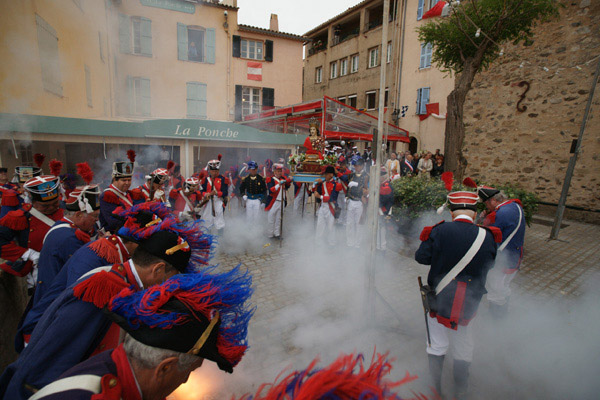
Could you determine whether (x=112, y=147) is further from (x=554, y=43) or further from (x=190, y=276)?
(x=554, y=43)

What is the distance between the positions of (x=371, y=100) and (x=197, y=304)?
24.4 meters

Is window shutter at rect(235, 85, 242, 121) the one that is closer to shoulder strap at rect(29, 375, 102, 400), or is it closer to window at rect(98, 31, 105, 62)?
window at rect(98, 31, 105, 62)

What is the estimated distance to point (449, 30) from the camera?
890cm

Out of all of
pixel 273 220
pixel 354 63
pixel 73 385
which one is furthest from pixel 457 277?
pixel 354 63

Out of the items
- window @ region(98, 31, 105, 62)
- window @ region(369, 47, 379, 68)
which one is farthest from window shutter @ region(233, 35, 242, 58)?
window @ region(369, 47, 379, 68)

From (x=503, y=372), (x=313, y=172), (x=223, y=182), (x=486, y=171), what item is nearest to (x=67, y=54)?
(x=223, y=182)

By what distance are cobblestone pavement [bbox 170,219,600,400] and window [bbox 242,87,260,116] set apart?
50.1 feet

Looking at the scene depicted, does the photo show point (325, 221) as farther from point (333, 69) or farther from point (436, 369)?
point (333, 69)

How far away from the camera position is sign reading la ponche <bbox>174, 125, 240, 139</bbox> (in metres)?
10.1

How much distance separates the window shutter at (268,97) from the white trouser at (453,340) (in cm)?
1939

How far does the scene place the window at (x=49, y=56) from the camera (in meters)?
7.90

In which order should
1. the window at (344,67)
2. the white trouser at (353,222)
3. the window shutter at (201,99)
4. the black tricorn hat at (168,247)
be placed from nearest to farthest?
the black tricorn hat at (168,247), the white trouser at (353,222), the window shutter at (201,99), the window at (344,67)

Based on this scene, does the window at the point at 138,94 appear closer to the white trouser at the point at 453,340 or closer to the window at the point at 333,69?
the window at the point at 333,69

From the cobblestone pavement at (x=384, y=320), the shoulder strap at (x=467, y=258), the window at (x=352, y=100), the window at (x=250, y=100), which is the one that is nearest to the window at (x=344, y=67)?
the window at (x=352, y=100)
